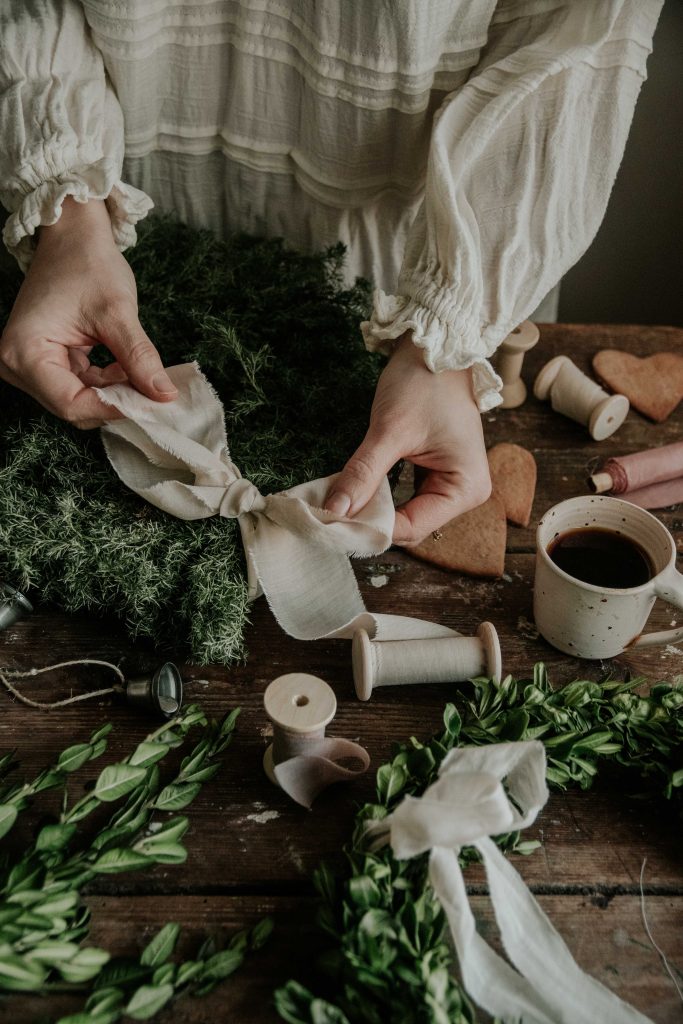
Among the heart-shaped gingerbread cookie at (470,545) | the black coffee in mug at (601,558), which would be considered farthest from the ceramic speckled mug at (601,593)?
the heart-shaped gingerbread cookie at (470,545)

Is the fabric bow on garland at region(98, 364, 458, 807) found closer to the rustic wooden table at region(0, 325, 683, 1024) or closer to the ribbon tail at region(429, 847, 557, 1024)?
the rustic wooden table at region(0, 325, 683, 1024)

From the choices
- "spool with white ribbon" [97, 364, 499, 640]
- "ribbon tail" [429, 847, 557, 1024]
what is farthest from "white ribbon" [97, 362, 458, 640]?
"ribbon tail" [429, 847, 557, 1024]

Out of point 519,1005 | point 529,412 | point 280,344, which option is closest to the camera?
point 519,1005

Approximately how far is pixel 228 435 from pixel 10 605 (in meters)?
0.36

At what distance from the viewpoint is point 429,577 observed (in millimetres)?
1159

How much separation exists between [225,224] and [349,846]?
3.72 ft

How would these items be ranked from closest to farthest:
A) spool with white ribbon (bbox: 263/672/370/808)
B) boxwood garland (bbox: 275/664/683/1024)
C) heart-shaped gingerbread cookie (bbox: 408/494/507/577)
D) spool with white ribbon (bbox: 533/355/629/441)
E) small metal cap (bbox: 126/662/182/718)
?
boxwood garland (bbox: 275/664/683/1024) < spool with white ribbon (bbox: 263/672/370/808) < small metal cap (bbox: 126/662/182/718) < heart-shaped gingerbread cookie (bbox: 408/494/507/577) < spool with white ribbon (bbox: 533/355/629/441)

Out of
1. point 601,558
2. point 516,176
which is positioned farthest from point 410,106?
point 601,558

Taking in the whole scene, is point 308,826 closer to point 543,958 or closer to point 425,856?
point 425,856

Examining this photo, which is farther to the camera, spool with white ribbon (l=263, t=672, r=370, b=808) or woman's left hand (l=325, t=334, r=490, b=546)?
woman's left hand (l=325, t=334, r=490, b=546)

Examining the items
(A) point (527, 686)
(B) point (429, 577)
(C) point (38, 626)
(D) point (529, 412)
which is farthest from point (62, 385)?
(D) point (529, 412)

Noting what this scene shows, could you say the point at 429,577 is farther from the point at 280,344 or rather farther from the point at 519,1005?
the point at 519,1005

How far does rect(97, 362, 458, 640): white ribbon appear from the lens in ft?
3.31

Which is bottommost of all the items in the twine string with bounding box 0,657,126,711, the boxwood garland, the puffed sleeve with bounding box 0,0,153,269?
the twine string with bounding box 0,657,126,711
